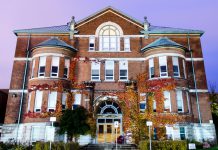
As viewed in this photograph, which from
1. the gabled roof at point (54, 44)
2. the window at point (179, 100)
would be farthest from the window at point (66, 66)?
the window at point (179, 100)

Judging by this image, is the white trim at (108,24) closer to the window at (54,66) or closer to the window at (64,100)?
the window at (54,66)

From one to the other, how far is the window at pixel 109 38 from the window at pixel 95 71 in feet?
7.56

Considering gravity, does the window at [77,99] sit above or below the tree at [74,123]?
above

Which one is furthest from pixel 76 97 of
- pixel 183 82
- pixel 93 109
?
pixel 183 82

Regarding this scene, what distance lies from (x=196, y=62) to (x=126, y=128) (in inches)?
492

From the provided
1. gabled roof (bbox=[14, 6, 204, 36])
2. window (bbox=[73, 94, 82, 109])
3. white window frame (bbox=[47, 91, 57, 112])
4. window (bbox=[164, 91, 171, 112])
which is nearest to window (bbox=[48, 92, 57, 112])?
white window frame (bbox=[47, 91, 57, 112])

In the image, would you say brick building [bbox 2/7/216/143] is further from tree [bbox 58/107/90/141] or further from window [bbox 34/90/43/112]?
tree [bbox 58/107/90/141]

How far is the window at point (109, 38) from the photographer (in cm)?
3334

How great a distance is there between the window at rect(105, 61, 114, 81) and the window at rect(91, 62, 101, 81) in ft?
3.34

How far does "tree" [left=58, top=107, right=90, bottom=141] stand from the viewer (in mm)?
23922

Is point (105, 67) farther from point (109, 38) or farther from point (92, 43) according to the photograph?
point (109, 38)

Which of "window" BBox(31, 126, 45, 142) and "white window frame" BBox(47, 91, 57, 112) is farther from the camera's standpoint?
"white window frame" BBox(47, 91, 57, 112)

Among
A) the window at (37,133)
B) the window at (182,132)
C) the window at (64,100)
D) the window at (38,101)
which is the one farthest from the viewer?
the window at (64,100)

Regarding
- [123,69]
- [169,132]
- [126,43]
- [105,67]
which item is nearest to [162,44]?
[126,43]
